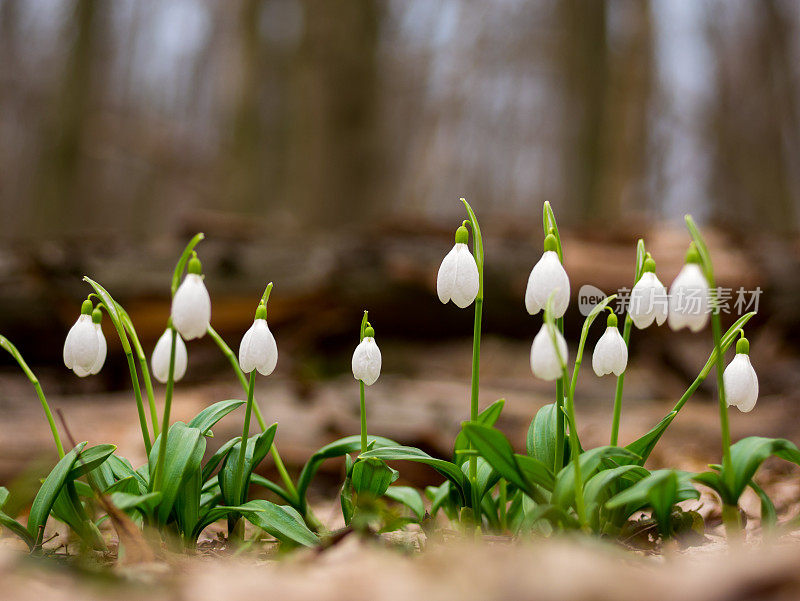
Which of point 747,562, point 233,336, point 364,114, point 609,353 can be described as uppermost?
point 364,114

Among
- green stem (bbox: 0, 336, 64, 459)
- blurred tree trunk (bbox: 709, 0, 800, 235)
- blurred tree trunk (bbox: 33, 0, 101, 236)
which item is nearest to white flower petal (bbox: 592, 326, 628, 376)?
green stem (bbox: 0, 336, 64, 459)

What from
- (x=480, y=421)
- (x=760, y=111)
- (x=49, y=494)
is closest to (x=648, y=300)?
(x=480, y=421)

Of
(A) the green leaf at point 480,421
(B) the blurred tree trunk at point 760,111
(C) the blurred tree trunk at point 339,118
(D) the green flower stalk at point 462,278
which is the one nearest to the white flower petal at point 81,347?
(D) the green flower stalk at point 462,278

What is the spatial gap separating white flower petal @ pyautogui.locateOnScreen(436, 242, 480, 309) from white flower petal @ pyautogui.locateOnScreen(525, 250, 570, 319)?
0.18 m

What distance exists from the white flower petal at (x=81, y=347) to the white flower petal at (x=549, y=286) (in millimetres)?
1073

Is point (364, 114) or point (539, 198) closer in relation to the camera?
point (364, 114)

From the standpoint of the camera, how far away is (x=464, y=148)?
20703 millimetres

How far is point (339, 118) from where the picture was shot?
711 centimetres

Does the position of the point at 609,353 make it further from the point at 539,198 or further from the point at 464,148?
the point at 539,198

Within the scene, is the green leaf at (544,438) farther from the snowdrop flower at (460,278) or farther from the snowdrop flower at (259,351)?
the snowdrop flower at (259,351)

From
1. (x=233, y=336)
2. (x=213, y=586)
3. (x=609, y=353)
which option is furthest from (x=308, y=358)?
(x=213, y=586)

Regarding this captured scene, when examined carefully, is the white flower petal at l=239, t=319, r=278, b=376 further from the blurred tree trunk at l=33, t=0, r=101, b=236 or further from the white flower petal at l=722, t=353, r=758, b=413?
the blurred tree trunk at l=33, t=0, r=101, b=236

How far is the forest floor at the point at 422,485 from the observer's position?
3.09ft

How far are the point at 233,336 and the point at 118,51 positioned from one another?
17.5m
